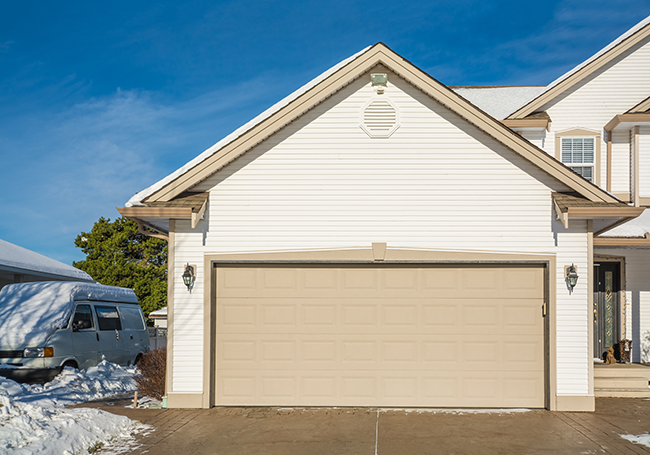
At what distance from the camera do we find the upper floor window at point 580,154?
1334 cm

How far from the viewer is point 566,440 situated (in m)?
7.65

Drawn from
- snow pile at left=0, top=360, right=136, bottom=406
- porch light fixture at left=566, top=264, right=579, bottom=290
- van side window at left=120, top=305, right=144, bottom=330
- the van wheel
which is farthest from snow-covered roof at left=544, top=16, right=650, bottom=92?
the van wheel

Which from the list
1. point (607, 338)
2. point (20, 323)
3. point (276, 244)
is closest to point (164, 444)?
A: point (276, 244)

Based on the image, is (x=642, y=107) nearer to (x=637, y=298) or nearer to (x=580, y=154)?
(x=580, y=154)

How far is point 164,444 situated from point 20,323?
636cm

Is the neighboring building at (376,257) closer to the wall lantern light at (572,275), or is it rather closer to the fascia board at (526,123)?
the wall lantern light at (572,275)

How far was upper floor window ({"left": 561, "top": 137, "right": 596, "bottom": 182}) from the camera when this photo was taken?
13344mm

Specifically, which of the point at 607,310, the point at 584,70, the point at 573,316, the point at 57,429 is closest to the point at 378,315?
the point at 573,316

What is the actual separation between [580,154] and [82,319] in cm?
Result: 1289

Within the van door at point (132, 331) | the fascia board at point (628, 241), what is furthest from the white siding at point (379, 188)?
the van door at point (132, 331)

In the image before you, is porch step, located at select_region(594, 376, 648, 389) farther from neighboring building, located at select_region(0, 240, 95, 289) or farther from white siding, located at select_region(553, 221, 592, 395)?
neighboring building, located at select_region(0, 240, 95, 289)

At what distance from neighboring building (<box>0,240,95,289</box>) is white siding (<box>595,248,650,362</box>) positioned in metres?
17.7

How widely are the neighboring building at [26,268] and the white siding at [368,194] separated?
11.1m

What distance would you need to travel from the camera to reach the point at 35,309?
12.3 meters
